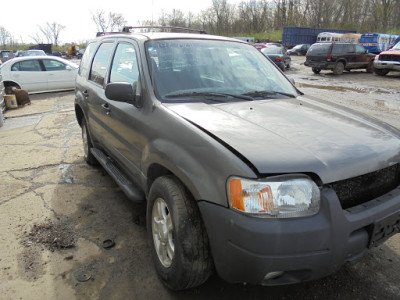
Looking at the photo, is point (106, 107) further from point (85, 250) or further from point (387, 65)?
point (387, 65)

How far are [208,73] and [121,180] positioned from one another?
1397 millimetres

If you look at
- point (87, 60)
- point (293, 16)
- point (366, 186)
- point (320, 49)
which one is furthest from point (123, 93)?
point (293, 16)

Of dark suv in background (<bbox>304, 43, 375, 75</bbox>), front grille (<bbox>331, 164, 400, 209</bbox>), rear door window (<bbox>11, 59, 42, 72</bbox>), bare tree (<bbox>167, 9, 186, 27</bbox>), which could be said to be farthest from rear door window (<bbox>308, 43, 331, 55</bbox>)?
bare tree (<bbox>167, 9, 186, 27</bbox>)

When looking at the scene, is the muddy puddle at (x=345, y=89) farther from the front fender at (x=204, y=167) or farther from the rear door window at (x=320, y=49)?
the front fender at (x=204, y=167)

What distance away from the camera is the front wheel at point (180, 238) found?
196cm

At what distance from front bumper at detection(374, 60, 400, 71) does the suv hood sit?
17.1 metres

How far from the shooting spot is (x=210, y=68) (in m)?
2.98

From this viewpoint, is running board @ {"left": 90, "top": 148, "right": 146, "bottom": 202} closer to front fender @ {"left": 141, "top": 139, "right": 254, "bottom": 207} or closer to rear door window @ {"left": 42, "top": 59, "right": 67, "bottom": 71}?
front fender @ {"left": 141, "top": 139, "right": 254, "bottom": 207}

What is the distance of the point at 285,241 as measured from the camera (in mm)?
1640

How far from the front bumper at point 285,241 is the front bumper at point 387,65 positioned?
18.2 m

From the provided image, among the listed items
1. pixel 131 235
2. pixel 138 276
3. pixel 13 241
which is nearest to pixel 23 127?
pixel 13 241

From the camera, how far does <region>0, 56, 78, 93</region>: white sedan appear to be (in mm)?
11695

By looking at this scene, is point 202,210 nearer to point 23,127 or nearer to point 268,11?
point 23,127

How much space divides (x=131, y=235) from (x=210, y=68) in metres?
1.77
